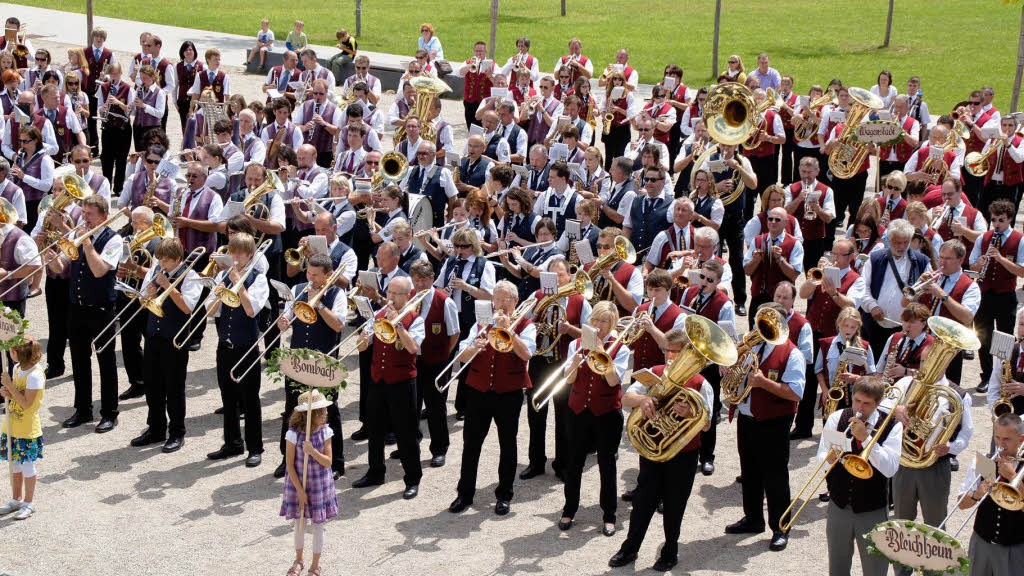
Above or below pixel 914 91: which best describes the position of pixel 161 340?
below

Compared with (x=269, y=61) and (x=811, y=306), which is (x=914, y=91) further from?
(x=269, y=61)

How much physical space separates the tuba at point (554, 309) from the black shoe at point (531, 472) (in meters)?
1.01

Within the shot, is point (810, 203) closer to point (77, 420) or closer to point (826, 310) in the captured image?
point (826, 310)

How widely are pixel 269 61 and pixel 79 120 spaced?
1004 cm

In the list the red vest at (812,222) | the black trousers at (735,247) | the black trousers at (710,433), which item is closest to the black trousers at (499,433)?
the black trousers at (710,433)

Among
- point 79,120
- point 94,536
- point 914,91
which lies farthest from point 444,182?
point 914,91

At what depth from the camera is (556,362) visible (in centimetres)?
1014

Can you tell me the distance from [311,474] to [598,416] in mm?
2047

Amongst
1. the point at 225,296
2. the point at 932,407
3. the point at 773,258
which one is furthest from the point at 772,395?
the point at 225,296

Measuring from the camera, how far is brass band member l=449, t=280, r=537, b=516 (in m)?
9.18

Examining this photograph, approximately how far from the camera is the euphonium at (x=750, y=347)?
891cm

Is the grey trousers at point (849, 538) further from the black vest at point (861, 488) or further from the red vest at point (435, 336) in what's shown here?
the red vest at point (435, 336)

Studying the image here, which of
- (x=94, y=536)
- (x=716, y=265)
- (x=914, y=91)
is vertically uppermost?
(x=914, y=91)

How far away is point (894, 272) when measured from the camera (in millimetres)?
10953
